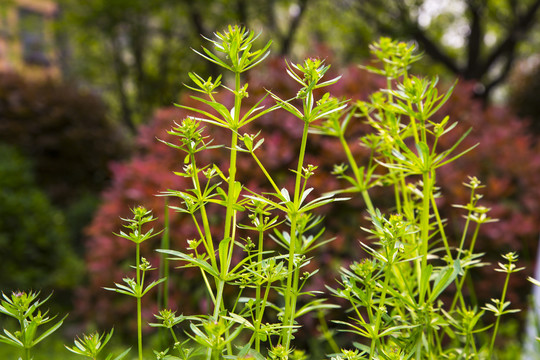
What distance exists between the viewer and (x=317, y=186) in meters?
3.01

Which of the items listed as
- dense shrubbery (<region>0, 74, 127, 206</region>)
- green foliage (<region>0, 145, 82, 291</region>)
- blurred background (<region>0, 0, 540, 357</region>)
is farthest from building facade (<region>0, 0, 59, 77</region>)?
green foliage (<region>0, 145, 82, 291</region>)

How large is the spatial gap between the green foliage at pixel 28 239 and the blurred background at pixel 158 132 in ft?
0.04

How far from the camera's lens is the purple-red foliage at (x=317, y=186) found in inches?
122

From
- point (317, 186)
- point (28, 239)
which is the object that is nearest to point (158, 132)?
point (317, 186)

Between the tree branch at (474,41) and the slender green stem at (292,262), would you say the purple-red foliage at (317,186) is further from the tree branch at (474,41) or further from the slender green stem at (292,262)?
the tree branch at (474,41)

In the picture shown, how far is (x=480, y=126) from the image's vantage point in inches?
157

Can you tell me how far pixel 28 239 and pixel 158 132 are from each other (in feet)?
7.25

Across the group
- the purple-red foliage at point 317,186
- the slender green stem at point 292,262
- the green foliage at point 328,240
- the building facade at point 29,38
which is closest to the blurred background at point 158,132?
the purple-red foliage at point 317,186

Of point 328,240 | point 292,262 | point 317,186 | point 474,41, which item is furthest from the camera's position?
point 474,41

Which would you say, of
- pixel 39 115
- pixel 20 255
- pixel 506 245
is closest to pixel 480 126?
pixel 506 245

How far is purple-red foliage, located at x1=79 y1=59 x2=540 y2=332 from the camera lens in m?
3.10

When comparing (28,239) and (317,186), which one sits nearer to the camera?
(317,186)

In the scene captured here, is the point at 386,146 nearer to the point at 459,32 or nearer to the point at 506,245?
the point at 506,245

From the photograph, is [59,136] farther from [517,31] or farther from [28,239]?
[517,31]
